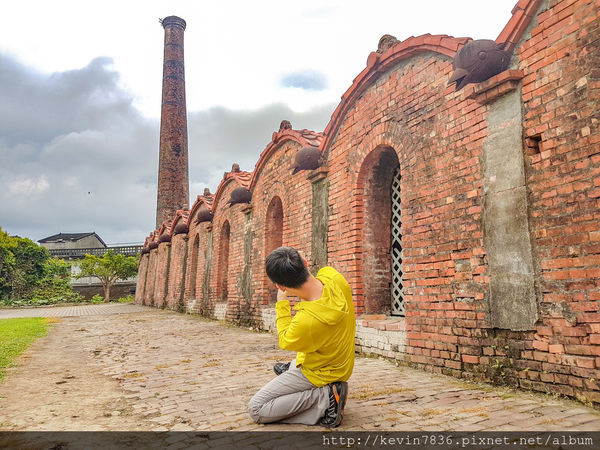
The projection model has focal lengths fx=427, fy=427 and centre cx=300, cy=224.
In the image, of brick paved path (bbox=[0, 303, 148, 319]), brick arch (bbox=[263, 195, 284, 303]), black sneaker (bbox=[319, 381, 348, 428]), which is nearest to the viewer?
black sneaker (bbox=[319, 381, 348, 428])

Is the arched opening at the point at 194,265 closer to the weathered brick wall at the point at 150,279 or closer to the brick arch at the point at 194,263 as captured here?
the brick arch at the point at 194,263

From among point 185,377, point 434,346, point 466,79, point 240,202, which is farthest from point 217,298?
point 466,79

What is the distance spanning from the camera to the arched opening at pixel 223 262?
1355 cm

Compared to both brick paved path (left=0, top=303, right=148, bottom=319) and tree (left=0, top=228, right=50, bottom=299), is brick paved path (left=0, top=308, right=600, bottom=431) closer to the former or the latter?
brick paved path (left=0, top=303, right=148, bottom=319)

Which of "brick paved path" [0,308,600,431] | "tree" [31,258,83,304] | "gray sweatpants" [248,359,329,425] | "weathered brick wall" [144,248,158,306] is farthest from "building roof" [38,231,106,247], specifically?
"gray sweatpants" [248,359,329,425]

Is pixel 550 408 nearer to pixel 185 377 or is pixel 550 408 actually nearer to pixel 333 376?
pixel 333 376

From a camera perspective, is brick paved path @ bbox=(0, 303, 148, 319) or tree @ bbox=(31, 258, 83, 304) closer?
brick paved path @ bbox=(0, 303, 148, 319)

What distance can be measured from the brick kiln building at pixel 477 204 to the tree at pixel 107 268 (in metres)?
30.3

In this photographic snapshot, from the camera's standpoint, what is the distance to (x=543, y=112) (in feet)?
13.2

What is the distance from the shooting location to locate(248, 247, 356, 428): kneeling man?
2877 mm

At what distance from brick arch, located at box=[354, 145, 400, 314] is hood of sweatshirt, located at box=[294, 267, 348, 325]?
12.0ft

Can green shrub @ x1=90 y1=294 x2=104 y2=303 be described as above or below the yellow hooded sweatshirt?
below

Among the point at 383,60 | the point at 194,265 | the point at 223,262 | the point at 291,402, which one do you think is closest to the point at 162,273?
the point at 194,265

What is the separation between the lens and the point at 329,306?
290 centimetres
